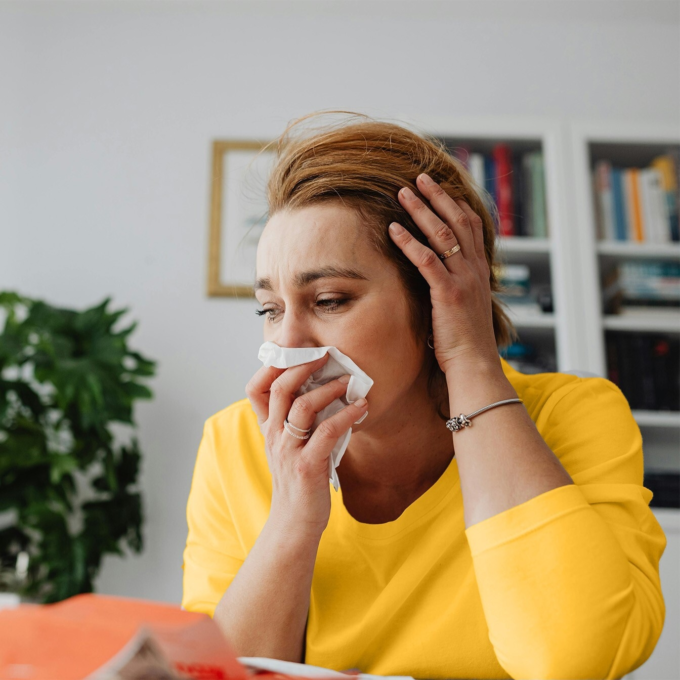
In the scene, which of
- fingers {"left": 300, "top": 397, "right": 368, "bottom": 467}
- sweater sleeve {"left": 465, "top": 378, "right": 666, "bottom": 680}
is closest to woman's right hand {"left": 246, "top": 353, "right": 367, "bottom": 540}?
fingers {"left": 300, "top": 397, "right": 368, "bottom": 467}

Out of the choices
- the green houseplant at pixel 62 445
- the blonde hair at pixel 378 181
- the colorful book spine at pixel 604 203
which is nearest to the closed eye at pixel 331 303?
the blonde hair at pixel 378 181

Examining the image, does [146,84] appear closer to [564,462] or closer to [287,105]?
[287,105]

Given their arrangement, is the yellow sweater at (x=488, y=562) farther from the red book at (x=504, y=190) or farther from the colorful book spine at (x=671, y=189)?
the colorful book spine at (x=671, y=189)

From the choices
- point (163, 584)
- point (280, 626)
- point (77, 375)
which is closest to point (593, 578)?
point (280, 626)

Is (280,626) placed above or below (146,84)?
below

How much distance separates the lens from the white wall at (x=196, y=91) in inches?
108

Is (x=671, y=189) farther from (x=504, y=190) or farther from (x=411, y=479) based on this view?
(x=411, y=479)

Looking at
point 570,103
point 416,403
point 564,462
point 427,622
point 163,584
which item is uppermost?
point 570,103

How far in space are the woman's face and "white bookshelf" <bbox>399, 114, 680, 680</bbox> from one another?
57.9 inches

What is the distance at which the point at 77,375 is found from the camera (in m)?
2.07

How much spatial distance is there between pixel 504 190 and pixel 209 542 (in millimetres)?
1949

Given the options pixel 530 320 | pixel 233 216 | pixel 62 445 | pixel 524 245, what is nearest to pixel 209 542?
pixel 62 445

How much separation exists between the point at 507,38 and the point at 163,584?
283 centimetres

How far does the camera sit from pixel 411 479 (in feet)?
3.59
